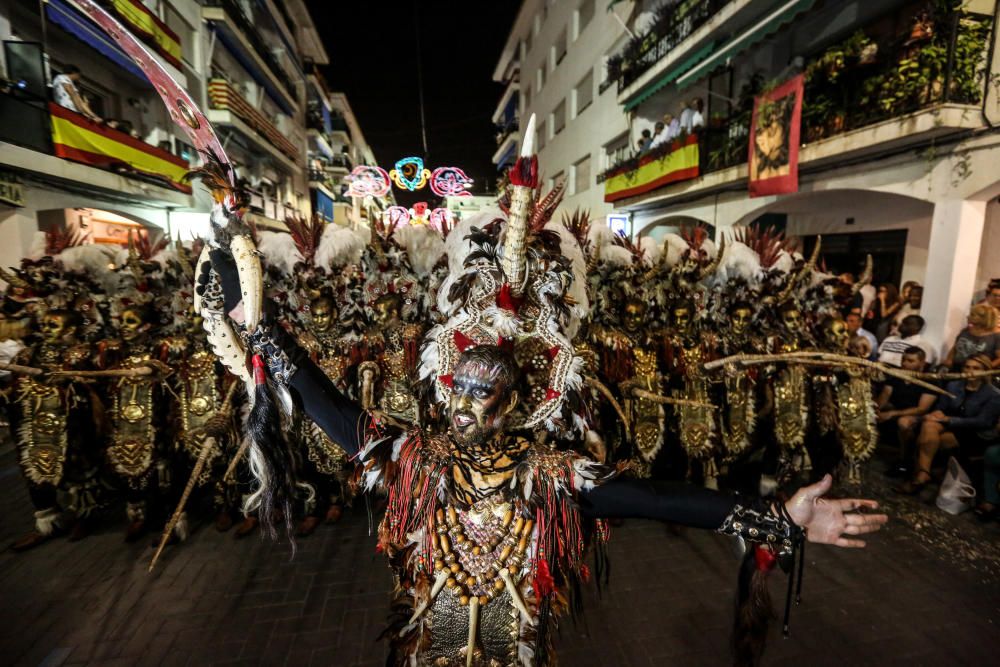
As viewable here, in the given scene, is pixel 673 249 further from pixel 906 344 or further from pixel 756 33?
pixel 756 33

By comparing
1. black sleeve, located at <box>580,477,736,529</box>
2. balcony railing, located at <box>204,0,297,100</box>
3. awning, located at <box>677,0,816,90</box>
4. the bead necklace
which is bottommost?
the bead necklace

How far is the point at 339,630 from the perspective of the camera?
3.19 metres

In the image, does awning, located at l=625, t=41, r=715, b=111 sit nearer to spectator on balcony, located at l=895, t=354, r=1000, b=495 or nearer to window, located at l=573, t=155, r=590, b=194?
window, located at l=573, t=155, r=590, b=194

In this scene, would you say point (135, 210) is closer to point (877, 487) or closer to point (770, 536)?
point (770, 536)

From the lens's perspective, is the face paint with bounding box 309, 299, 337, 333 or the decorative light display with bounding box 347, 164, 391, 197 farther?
the decorative light display with bounding box 347, 164, 391, 197

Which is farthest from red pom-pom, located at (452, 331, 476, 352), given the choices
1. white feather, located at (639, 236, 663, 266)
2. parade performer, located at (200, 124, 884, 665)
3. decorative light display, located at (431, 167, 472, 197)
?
decorative light display, located at (431, 167, 472, 197)

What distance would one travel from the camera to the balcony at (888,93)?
6102mm

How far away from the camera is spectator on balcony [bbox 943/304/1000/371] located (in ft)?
17.4

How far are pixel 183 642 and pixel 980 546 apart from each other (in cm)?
670

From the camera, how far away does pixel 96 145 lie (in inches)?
331

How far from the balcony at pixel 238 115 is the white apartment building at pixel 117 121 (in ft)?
0.13

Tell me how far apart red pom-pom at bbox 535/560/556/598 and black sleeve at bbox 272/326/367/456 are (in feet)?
2.68

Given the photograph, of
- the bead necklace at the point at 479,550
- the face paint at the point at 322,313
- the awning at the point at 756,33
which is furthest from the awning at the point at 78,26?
the awning at the point at 756,33

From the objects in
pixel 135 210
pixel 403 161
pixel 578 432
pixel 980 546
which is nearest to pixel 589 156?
pixel 403 161
